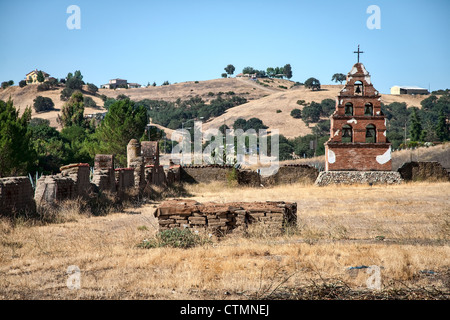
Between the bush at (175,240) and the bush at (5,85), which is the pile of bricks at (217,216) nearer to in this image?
the bush at (175,240)

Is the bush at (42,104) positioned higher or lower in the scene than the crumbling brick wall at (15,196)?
higher

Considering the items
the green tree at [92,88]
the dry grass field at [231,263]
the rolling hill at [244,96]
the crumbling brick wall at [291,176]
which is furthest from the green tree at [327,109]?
the dry grass field at [231,263]

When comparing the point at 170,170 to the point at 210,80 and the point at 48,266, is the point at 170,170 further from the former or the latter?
the point at 210,80

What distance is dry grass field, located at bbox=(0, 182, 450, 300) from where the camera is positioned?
777 cm

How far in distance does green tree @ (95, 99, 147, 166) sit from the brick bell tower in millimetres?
25946

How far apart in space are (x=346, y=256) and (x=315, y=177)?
30212 mm

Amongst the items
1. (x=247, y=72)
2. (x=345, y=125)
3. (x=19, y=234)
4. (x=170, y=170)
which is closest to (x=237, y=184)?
(x=170, y=170)

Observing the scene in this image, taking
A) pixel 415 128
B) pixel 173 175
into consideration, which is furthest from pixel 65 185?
pixel 415 128

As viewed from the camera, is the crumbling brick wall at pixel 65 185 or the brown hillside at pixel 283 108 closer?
the crumbling brick wall at pixel 65 185

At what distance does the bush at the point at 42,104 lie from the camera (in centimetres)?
13300

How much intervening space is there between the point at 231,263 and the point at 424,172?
107 ft

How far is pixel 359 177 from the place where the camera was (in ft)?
121

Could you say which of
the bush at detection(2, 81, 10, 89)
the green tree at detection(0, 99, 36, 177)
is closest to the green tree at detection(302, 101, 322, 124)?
the green tree at detection(0, 99, 36, 177)

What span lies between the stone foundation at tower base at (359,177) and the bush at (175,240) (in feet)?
85.6
